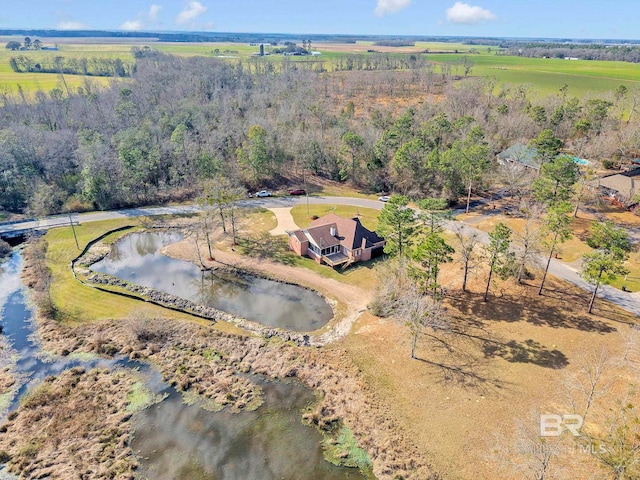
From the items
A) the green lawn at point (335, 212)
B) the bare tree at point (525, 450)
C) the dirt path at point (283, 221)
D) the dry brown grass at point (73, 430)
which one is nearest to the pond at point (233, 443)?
the dry brown grass at point (73, 430)

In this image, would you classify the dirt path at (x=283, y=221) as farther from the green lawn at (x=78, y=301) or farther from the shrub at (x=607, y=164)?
the shrub at (x=607, y=164)

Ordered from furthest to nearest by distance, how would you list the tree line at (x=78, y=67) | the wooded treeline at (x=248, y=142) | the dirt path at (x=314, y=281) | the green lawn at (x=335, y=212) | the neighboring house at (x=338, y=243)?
the tree line at (x=78, y=67) → the wooded treeline at (x=248, y=142) → the green lawn at (x=335, y=212) → the neighboring house at (x=338, y=243) → the dirt path at (x=314, y=281)

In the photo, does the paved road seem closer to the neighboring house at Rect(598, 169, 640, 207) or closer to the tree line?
the neighboring house at Rect(598, 169, 640, 207)

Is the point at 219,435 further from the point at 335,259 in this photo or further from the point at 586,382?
the point at 586,382

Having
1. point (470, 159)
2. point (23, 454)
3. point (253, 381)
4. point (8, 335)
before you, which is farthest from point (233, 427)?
point (470, 159)

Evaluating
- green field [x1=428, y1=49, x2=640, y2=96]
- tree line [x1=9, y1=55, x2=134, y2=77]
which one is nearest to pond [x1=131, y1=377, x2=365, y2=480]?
green field [x1=428, y1=49, x2=640, y2=96]

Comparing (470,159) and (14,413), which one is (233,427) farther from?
(470,159)

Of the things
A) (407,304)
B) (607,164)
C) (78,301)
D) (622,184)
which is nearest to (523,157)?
(622,184)
